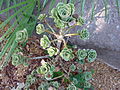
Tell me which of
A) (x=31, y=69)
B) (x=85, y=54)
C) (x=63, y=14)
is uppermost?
(x=63, y=14)

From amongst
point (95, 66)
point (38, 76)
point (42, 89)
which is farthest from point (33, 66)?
A: point (95, 66)

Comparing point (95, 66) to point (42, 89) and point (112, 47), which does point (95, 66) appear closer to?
point (112, 47)

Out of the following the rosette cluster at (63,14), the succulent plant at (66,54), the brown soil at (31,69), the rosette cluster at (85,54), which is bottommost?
the brown soil at (31,69)

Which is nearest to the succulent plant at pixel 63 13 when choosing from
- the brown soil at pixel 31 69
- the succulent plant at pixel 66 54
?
the succulent plant at pixel 66 54

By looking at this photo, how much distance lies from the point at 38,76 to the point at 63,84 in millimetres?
147

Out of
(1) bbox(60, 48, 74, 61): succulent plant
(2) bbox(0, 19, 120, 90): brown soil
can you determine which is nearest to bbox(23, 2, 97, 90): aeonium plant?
(1) bbox(60, 48, 74, 61): succulent plant

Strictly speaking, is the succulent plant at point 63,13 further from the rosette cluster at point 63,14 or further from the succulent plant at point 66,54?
the succulent plant at point 66,54

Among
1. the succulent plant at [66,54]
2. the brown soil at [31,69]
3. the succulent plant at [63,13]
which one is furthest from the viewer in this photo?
the brown soil at [31,69]

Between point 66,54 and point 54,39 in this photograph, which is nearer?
point 66,54

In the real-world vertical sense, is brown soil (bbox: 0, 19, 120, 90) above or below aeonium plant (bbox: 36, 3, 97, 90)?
below

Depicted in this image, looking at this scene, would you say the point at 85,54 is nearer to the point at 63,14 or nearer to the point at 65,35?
the point at 65,35

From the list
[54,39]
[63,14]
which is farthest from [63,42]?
[63,14]

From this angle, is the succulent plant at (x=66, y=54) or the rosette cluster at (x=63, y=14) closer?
the rosette cluster at (x=63, y=14)

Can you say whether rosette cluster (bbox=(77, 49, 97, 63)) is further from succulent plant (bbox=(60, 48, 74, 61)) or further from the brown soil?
the brown soil
